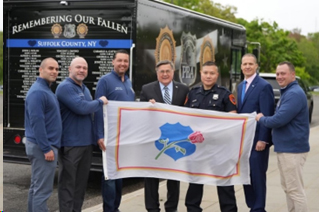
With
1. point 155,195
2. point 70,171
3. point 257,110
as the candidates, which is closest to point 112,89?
point 70,171

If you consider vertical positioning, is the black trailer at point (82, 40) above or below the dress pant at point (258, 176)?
above

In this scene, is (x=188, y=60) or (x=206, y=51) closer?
(x=188, y=60)

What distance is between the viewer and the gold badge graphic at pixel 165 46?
387 inches

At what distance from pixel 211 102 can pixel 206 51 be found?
5.45 meters

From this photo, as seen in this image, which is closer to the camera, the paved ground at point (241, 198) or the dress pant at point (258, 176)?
the dress pant at point (258, 176)

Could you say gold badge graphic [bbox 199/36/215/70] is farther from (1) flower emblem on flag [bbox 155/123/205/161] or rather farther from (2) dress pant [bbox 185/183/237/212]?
(2) dress pant [bbox 185/183/237/212]

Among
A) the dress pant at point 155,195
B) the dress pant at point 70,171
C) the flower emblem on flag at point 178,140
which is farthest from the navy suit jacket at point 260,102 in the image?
the dress pant at point 70,171

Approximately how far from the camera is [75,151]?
6484mm

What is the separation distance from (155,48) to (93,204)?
9.15 feet

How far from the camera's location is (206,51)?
12.2m

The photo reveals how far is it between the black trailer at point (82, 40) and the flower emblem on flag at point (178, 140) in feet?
7.41

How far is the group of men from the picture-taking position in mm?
6094

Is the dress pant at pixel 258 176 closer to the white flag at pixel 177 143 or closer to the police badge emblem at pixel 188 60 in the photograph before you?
the white flag at pixel 177 143

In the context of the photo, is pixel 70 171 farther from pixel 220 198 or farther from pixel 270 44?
pixel 270 44
